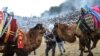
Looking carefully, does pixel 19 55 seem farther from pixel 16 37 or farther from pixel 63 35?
pixel 63 35

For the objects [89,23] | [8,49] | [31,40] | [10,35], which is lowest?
[8,49]

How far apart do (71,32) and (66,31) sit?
9.4 inches

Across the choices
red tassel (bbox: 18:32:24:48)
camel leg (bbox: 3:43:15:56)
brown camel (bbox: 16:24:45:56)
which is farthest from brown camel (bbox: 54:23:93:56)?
camel leg (bbox: 3:43:15:56)

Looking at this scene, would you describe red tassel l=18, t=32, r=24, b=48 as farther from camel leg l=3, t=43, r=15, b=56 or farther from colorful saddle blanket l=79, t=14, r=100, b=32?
colorful saddle blanket l=79, t=14, r=100, b=32

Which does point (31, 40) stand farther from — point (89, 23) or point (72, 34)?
point (72, 34)

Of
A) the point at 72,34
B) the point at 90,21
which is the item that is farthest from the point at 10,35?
the point at 72,34

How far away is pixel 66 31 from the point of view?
16.1 metres

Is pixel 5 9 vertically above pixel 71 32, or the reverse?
pixel 5 9

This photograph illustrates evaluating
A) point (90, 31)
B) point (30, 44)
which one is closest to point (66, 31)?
point (90, 31)

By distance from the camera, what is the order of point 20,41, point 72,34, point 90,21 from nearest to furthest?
1. point 20,41
2. point 90,21
3. point 72,34

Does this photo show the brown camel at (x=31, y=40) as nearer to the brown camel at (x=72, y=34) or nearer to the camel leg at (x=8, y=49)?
the camel leg at (x=8, y=49)

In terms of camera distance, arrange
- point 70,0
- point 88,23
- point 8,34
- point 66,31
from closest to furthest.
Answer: point 8,34 < point 88,23 < point 66,31 < point 70,0

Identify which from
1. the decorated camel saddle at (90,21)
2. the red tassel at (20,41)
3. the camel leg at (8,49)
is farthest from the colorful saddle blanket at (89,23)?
the camel leg at (8,49)

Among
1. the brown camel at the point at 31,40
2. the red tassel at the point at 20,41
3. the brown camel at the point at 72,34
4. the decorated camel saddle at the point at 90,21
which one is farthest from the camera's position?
the brown camel at the point at 72,34
